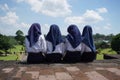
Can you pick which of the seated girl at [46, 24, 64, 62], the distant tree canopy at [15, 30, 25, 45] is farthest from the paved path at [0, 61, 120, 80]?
the distant tree canopy at [15, 30, 25, 45]

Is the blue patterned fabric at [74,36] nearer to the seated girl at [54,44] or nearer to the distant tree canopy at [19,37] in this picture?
the seated girl at [54,44]

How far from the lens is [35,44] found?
8430mm

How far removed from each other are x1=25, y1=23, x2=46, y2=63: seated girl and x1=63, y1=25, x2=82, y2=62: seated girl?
3.01ft

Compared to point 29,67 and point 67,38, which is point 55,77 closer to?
point 29,67

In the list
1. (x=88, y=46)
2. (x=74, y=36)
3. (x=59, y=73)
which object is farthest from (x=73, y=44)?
(x=59, y=73)

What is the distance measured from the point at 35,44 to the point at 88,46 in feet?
6.72

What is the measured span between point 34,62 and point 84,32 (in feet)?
7.49

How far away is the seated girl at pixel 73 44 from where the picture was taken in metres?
8.55

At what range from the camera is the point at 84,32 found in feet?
29.1

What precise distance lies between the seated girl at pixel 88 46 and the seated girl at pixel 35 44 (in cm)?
157

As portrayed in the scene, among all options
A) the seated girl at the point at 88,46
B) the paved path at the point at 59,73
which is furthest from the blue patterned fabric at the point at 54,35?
the paved path at the point at 59,73

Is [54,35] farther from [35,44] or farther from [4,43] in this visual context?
[4,43]

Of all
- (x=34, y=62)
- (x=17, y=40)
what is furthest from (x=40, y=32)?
(x=17, y=40)

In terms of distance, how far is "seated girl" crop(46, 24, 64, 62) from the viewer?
27.8 ft
